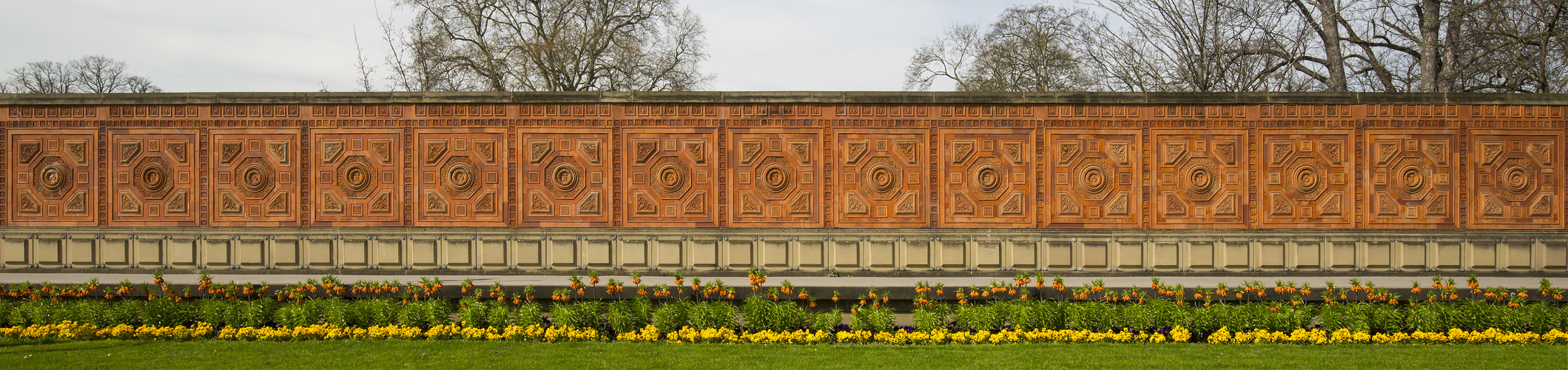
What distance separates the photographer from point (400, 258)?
37.2ft

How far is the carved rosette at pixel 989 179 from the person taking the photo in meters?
11.2

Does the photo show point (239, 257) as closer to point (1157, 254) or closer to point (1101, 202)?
point (1101, 202)

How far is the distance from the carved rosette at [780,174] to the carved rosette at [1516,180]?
358 inches

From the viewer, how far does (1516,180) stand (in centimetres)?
1121

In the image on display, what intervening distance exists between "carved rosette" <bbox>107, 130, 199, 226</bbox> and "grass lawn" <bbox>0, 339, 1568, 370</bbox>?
4.12 metres

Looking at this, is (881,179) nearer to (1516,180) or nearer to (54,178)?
(1516,180)

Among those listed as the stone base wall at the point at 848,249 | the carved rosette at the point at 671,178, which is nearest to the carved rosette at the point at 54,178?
the stone base wall at the point at 848,249

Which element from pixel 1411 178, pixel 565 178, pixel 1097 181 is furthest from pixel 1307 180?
pixel 565 178

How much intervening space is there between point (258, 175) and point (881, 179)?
870 centimetres

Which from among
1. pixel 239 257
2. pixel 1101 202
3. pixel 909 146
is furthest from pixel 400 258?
pixel 1101 202

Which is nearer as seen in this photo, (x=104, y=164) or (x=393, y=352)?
(x=393, y=352)

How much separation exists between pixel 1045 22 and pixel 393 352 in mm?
21289

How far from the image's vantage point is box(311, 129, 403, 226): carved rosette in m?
11.4

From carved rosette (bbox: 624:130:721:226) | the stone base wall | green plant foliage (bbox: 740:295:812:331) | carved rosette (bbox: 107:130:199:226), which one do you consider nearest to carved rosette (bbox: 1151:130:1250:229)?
the stone base wall
